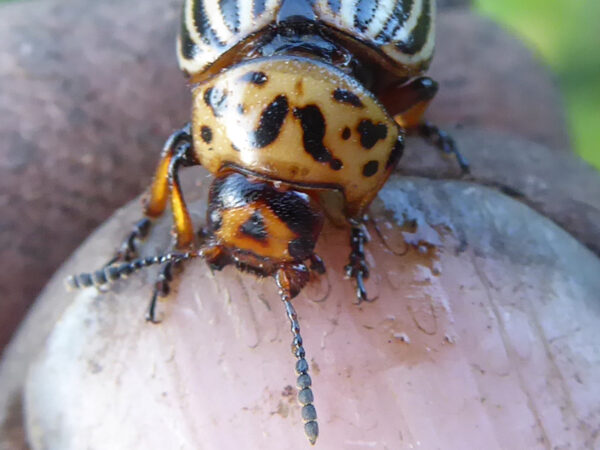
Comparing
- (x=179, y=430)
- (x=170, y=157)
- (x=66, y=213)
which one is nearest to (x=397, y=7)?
(x=170, y=157)

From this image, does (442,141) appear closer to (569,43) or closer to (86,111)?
(86,111)

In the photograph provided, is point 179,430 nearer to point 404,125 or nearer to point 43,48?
point 404,125

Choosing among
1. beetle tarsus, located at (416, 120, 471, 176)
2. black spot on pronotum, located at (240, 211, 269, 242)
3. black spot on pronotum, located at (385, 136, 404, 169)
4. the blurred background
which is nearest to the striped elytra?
beetle tarsus, located at (416, 120, 471, 176)

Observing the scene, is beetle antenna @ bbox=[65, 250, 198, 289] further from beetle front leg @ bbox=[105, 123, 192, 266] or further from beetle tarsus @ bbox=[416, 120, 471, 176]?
beetle tarsus @ bbox=[416, 120, 471, 176]

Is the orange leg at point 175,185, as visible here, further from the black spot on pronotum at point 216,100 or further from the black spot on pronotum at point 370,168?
the black spot on pronotum at point 370,168

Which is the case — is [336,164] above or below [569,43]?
above

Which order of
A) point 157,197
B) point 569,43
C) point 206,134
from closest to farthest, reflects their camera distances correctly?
point 206,134 < point 157,197 < point 569,43

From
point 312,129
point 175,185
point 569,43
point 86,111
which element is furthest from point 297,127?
point 569,43

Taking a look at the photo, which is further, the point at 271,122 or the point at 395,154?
the point at 395,154
